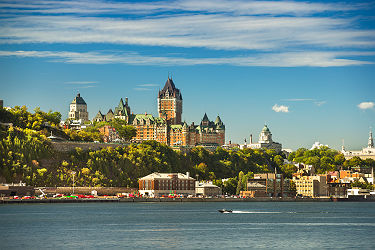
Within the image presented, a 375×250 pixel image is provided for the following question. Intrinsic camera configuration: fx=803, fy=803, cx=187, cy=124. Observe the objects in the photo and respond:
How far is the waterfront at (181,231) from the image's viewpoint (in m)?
87.2

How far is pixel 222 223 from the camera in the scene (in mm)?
117938

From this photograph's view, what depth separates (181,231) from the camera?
10212cm

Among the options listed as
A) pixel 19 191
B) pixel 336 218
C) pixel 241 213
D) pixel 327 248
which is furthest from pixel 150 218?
pixel 19 191

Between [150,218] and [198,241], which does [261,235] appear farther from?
[150,218]

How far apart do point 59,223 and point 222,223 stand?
23.7 metres

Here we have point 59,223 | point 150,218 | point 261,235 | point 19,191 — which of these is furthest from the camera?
point 19,191

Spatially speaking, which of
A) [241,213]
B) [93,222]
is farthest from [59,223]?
[241,213]

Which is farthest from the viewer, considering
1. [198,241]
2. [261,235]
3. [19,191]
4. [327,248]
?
[19,191]

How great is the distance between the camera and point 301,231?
104188 millimetres

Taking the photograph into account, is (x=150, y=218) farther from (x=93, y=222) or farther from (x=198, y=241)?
(x=198, y=241)

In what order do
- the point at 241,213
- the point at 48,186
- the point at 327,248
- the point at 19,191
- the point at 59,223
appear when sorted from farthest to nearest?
the point at 48,186 → the point at 19,191 → the point at 241,213 → the point at 59,223 → the point at 327,248

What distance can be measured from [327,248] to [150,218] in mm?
49133

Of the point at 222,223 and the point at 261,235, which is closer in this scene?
the point at 261,235

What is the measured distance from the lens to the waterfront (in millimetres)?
87188
